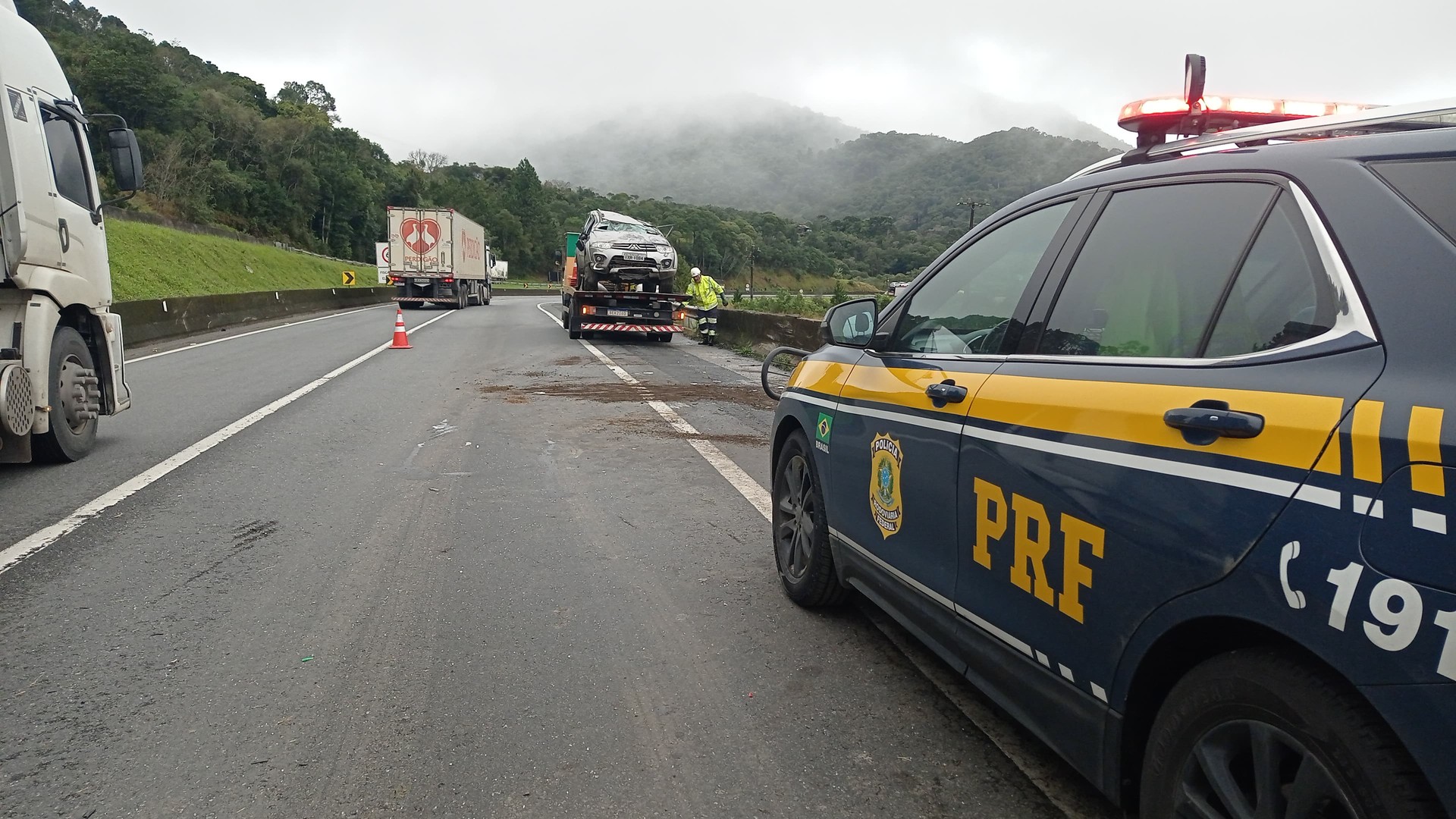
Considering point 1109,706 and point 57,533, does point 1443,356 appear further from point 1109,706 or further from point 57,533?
point 57,533

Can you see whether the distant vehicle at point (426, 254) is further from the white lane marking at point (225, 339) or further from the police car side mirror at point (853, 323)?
the police car side mirror at point (853, 323)

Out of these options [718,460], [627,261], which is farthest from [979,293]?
[627,261]

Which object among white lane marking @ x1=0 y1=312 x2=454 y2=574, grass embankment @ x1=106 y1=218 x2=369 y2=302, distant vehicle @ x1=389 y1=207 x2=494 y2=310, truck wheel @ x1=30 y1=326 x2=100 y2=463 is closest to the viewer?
white lane marking @ x1=0 y1=312 x2=454 y2=574

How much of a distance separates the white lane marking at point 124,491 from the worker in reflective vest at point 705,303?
11.2m

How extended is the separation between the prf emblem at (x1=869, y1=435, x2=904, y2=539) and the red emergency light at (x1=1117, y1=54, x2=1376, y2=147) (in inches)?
49.4

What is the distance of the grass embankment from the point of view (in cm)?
3503

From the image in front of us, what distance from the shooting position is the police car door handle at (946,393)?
3029 mm

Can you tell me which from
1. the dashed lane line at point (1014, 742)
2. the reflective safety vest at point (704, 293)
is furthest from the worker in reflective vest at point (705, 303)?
the dashed lane line at point (1014, 742)

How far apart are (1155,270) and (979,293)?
35.5 inches

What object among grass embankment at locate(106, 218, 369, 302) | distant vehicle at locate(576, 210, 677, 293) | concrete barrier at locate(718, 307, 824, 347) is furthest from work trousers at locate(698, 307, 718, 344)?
grass embankment at locate(106, 218, 369, 302)

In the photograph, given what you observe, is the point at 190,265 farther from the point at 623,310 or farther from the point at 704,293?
the point at 704,293

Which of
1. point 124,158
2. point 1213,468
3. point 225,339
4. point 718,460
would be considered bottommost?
point 718,460

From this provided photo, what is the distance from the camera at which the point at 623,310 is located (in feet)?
71.7

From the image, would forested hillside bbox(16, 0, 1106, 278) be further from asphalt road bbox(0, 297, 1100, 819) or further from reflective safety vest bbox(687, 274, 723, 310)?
asphalt road bbox(0, 297, 1100, 819)
